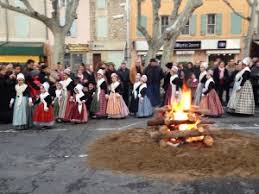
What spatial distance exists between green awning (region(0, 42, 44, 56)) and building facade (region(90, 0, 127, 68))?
4.55 m

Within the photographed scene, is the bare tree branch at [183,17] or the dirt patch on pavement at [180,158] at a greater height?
the bare tree branch at [183,17]

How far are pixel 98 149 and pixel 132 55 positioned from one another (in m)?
25.9

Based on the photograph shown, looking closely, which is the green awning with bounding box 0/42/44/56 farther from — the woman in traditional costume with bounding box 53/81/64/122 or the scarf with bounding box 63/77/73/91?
the scarf with bounding box 63/77/73/91

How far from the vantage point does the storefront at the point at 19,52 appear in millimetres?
31828

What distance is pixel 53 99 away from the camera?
40.4ft

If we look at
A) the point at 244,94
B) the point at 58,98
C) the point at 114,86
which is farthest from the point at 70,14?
the point at 244,94

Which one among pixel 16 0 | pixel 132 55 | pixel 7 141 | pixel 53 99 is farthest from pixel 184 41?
pixel 7 141

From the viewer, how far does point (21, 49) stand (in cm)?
3228

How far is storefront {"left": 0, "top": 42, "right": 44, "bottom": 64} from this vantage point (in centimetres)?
3183

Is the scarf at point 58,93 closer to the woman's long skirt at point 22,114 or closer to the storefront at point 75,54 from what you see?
the woman's long skirt at point 22,114

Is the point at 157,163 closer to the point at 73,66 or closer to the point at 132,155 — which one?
the point at 132,155

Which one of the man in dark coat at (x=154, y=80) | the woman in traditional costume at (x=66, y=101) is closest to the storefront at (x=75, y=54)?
the man in dark coat at (x=154, y=80)

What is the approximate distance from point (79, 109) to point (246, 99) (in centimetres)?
495

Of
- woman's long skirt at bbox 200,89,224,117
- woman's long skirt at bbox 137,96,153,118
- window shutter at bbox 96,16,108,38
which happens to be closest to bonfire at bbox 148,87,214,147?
woman's long skirt at bbox 200,89,224,117
